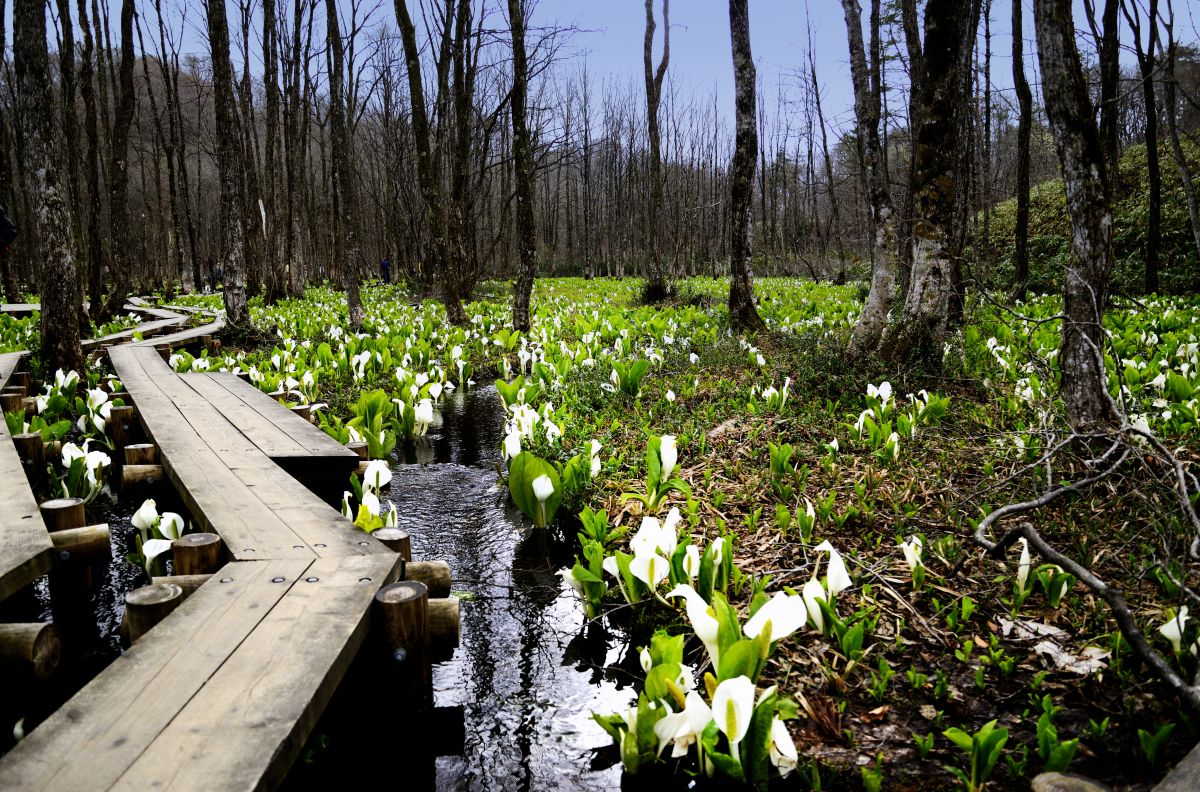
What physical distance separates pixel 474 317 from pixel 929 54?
7624 millimetres

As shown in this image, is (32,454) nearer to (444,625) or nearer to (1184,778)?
(444,625)

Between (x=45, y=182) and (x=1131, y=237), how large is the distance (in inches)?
658

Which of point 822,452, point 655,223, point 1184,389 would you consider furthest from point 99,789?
point 655,223

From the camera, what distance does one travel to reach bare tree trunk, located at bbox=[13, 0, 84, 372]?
5.92 m

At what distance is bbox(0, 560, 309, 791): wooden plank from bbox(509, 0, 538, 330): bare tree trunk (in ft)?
25.6

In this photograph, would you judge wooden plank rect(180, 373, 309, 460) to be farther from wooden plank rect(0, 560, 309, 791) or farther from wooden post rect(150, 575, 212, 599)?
wooden plank rect(0, 560, 309, 791)

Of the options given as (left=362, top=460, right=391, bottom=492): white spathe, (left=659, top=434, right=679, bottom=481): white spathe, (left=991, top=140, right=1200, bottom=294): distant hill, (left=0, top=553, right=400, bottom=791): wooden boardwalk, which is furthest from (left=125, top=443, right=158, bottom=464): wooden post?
(left=991, top=140, right=1200, bottom=294): distant hill

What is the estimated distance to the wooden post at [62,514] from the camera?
8.96ft

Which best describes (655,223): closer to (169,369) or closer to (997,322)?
(997,322)

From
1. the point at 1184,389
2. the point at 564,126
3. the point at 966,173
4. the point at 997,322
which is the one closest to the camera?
the point at 1184,389

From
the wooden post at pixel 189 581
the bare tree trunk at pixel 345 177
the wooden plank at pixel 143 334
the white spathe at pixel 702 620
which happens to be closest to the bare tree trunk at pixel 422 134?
the bare tree trunk at pixel 345 177

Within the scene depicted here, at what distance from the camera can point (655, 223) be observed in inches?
562

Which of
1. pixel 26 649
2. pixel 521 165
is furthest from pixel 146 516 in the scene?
pixel 521 165

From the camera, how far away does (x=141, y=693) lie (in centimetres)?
147
